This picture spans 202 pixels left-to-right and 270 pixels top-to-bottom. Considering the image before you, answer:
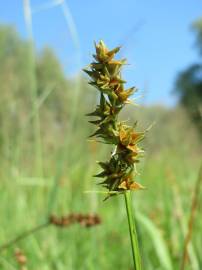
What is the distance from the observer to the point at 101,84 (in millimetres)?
410

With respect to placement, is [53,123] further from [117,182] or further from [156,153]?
[117,182]

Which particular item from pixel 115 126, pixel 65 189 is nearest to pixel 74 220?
pixel 115 126

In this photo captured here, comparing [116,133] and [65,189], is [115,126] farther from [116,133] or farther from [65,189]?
[65,189]

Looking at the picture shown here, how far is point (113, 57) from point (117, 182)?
0.10 m

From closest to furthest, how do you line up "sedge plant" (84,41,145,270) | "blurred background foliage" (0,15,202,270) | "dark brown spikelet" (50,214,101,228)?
"sedge plant" (84,41,145,270)
"dark brown spikelet" (50,214,101,228)
"blurred background foliage" (0,15,202,270)

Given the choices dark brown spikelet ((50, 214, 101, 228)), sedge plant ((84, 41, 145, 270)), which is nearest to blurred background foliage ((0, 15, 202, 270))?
dark brown spikelet ((50, 214, 101, 228))

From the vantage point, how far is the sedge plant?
1.38ft

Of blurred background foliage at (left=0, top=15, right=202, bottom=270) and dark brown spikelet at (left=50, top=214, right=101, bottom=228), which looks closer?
dark brown spikelet at (left=50, top=214, right=101, bottom=228)

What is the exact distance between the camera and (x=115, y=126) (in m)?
0.43

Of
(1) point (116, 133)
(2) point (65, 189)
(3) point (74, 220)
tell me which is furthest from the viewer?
(2) point (65, 189)

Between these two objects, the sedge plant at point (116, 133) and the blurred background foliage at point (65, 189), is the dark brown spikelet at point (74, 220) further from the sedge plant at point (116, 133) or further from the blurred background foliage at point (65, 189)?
the sedge plant at point (116, 133)

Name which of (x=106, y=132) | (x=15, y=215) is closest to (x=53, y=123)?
(x=15, y=215)

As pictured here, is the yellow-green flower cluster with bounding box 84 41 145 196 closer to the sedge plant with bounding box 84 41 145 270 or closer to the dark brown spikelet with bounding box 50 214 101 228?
the sedge plant with bounding box 84 41 145 270

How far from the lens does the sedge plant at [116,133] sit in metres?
0.42
